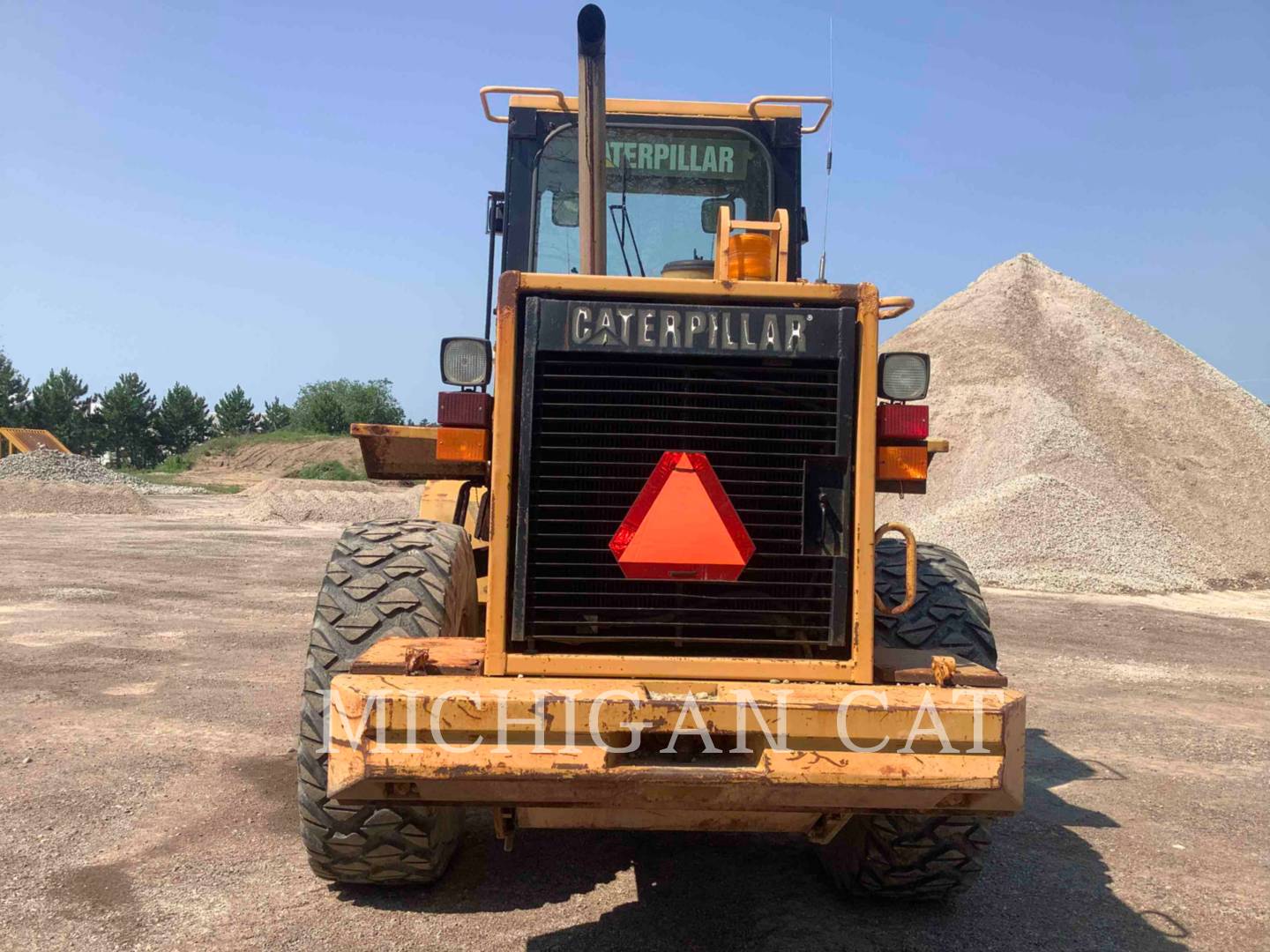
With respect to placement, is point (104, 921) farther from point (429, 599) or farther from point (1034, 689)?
point (1034, 689)

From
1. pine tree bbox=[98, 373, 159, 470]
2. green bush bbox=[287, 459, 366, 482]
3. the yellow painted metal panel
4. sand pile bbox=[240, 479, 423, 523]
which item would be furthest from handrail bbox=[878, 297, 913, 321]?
pine tree bbox=[98, 373, 159, 470]

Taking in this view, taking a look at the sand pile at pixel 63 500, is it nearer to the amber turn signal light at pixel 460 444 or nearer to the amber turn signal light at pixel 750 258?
the amber turn signal light at pixel 460 444

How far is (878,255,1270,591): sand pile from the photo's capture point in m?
17.1

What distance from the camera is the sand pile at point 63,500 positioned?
2405 centimetres

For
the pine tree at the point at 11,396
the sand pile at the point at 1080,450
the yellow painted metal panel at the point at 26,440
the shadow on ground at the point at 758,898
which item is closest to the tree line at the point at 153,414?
the pine tree at the point at 11,396

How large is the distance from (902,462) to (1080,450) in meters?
19.6

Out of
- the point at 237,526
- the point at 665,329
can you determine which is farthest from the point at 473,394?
the point at 237,526

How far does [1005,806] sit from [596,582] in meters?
1.25

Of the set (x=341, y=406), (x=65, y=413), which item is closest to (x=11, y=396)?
(x=65, y=413)

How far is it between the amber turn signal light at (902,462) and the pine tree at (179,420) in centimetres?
7116

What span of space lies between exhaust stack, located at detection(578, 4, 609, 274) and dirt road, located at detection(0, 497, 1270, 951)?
2.24 meters

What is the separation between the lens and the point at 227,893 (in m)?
3.64

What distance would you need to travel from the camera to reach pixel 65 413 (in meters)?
62.0

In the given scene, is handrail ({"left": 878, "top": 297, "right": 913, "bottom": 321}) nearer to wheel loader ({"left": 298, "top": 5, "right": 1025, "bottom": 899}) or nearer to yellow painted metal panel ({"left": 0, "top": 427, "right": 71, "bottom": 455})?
wheel loader ({"left": 298, "top": 5, "right": 1025, "bottom": 899})
